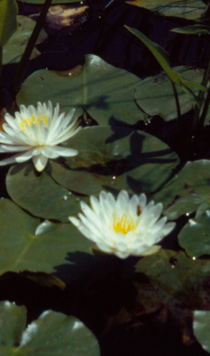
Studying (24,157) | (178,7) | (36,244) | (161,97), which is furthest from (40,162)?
(178,7)

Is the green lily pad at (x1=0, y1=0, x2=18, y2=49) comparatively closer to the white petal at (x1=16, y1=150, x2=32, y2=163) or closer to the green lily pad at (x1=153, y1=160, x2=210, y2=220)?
the white petal at (x1=16, y1=150, x2=32, y2=163)

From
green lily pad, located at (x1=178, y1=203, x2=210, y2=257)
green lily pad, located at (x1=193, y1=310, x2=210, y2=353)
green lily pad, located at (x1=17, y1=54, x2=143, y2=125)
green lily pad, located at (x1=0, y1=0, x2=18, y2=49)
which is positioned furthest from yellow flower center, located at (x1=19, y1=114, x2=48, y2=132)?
green lily pad, located at (x1=193, y1=310, x2=210, y2=353)

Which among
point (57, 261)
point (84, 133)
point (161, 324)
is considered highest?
point (84, 133)

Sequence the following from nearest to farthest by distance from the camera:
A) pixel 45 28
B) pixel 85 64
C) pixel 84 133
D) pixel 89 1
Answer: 1. pixel 84 133
2. pixel 85 64
3. pixel 45 28
4. pixel 89 1

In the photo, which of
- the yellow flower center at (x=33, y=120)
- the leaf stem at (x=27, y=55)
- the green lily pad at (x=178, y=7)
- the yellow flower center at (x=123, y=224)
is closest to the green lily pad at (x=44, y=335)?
the yellow flower center at (x=123, y=224)

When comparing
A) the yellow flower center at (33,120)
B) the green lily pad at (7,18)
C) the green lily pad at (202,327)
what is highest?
the green lily pad at (7,18)

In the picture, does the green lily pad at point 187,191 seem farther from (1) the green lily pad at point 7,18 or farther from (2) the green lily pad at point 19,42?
(2) the green lily pad at point 19,42

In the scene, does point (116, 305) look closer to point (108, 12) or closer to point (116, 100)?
point (116, 100)

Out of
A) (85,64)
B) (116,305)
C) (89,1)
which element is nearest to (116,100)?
(85,64)
